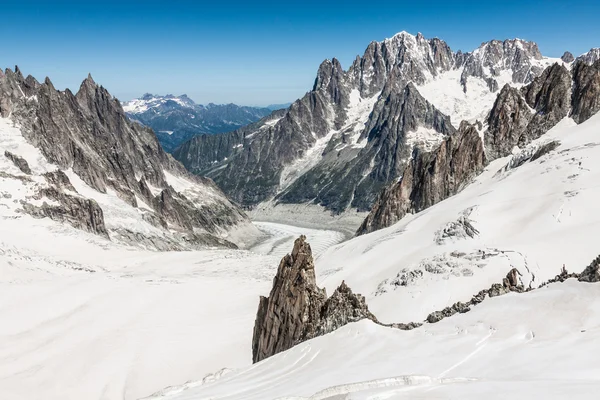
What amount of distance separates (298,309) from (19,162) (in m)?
110

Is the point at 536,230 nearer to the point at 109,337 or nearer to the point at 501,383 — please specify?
the point at 501,383

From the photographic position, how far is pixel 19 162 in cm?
11350

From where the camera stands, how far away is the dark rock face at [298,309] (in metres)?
27.8

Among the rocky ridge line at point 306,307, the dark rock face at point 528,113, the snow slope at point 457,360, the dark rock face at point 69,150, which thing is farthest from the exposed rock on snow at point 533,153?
the dark rock face at point 69,150

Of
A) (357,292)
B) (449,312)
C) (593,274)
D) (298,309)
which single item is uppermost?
(593,274)

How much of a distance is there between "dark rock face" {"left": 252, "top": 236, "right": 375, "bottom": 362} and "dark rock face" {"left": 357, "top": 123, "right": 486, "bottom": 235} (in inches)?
2920

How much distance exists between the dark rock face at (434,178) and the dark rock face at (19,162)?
3538 inches

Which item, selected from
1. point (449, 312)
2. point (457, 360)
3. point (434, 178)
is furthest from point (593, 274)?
point (434, 178)

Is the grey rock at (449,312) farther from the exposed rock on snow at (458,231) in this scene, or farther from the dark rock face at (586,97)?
the dark rock face at (586,97)

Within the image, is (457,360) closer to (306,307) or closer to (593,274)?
(593,274)

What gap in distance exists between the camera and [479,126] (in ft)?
388

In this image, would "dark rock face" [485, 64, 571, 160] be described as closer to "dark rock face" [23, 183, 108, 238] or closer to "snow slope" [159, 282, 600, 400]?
"snow slope" [159, 282, 600, 400]

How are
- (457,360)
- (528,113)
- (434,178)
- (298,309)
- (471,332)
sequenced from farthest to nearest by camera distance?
(434,178) → (528,113) → (298,309) → (471,332) → (457,360)

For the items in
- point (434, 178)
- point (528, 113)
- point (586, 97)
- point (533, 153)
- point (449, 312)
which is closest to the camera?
point (449, 312)
